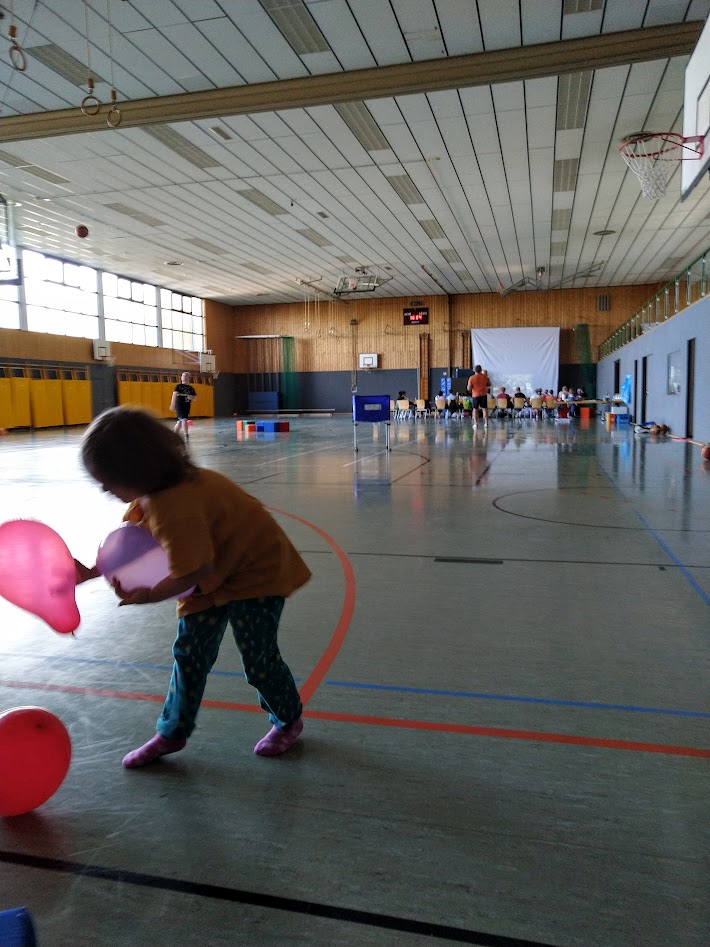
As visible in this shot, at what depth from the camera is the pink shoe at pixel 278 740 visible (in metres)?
2.15

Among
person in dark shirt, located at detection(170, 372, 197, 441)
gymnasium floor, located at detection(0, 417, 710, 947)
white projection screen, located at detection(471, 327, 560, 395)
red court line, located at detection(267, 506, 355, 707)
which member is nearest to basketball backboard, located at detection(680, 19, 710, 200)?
gymnasium floor, located at detection(0, 417, 710, 947)

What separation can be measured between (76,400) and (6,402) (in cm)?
368

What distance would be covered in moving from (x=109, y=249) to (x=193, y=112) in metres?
13.3

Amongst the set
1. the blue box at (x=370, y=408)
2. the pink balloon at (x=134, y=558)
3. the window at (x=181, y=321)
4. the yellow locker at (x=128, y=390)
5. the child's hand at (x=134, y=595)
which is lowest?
the child's hand at (x=134, y=595)

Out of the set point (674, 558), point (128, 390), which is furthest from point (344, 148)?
point (128, 390)

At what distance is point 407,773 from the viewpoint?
6.65 feet

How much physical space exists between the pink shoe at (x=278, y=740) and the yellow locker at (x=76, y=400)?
25778 millimetres

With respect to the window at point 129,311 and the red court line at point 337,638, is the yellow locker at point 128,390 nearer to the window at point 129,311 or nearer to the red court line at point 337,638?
the window at point 129,311

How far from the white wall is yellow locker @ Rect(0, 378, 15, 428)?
20.7 meters

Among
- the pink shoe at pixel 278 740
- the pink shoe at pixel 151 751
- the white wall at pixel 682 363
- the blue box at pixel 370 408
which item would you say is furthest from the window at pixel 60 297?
the pink shoe at pixel 278 740

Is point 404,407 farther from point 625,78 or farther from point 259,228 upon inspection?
point 625,78

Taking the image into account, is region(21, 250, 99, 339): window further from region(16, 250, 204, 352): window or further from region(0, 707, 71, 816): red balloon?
region(0, 707, 71, 816): red balloon

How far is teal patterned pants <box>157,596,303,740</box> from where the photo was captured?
2018 mm

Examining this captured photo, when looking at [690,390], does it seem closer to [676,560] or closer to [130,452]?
[676,560]
